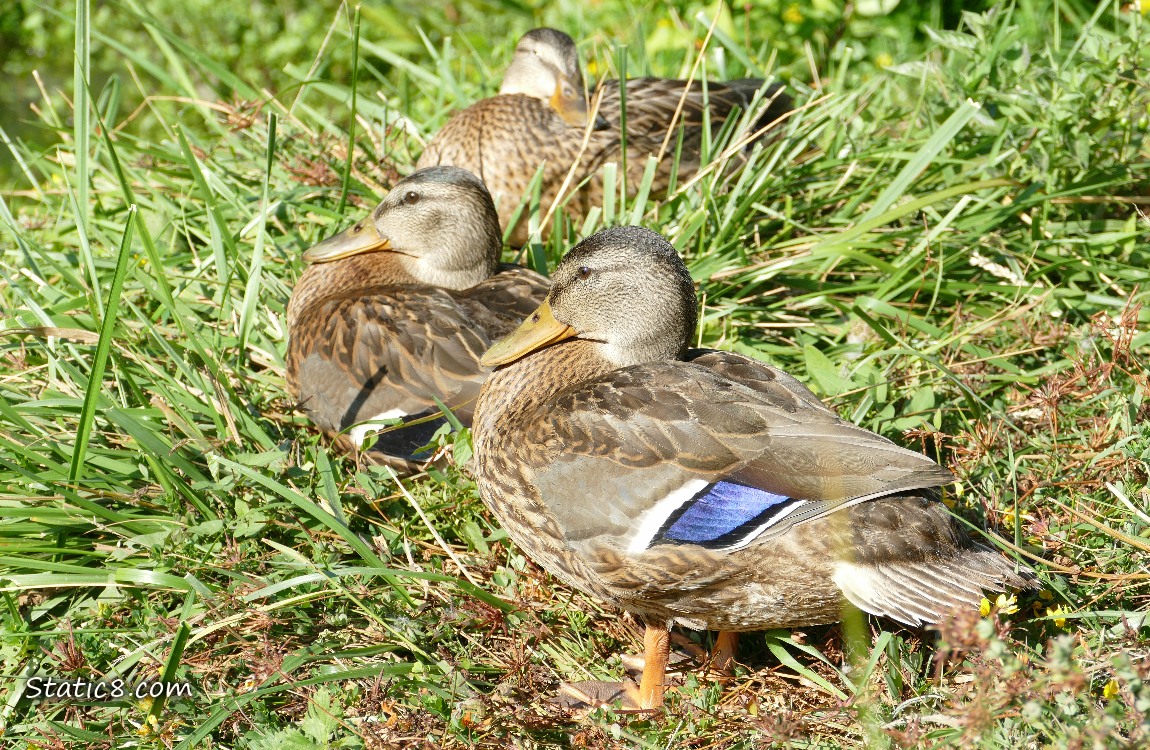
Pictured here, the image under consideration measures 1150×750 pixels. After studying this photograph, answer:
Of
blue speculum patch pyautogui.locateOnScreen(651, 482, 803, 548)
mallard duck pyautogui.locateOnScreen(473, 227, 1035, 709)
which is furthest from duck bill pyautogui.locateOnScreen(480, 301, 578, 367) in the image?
blue speculum patch pyautogui.locateOnScreen(651, 482, 803, 548)

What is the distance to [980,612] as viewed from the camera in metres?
2.55

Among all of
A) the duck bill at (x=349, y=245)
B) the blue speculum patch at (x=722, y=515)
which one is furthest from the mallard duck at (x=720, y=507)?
the duck bill at (x=349, y=245)

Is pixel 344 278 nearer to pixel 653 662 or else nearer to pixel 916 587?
pixel 653 662

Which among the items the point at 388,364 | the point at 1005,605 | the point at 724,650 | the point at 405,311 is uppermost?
the point at 405,311

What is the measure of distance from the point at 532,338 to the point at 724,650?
101 cm

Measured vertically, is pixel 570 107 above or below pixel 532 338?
above

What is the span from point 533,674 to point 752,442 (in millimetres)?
828

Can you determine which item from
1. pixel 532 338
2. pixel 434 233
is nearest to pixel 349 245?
pixel 434 233

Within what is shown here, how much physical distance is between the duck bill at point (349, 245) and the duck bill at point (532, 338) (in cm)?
109

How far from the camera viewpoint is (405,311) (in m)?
3.74

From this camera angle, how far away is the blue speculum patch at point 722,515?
8.38ft

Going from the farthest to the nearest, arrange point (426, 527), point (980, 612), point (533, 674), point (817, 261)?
point (817, 261), point (426, 527), point (533, 674), point (980, 612)

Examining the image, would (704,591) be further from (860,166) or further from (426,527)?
(860,166)

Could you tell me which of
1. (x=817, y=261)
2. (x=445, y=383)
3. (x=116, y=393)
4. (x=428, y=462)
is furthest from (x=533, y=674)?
(x=817, y=261)
